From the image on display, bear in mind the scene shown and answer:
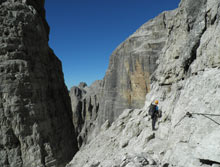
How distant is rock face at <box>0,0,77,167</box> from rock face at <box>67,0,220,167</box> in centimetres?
1143

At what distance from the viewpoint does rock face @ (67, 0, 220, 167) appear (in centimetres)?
490

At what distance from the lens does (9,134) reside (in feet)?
52.4

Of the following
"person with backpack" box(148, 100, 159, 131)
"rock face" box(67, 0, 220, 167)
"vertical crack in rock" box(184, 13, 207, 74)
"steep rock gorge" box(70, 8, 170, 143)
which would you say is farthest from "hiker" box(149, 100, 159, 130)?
"steep rock gorge" box(70, 8, 170, 143)

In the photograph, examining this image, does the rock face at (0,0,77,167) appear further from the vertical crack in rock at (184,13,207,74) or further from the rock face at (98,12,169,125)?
the vertical crack in rock at (184,13,207,74)

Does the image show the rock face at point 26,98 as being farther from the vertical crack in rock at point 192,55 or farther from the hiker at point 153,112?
the vertical crack in rock at point 192,55

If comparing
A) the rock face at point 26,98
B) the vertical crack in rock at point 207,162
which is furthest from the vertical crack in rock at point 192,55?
the rock face at point 26,98

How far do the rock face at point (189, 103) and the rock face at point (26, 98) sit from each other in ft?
37.5

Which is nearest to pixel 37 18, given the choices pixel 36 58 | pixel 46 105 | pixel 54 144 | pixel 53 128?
pixel 36 58

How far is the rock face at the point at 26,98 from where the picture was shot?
1605cm

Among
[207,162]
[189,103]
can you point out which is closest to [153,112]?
[189,103]

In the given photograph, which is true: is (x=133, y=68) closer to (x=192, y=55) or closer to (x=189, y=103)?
(x=192, y=55)

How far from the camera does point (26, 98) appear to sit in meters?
17.1

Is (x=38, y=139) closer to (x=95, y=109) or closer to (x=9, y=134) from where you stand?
(x=9, y=134)

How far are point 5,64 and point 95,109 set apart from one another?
34.9 meters
